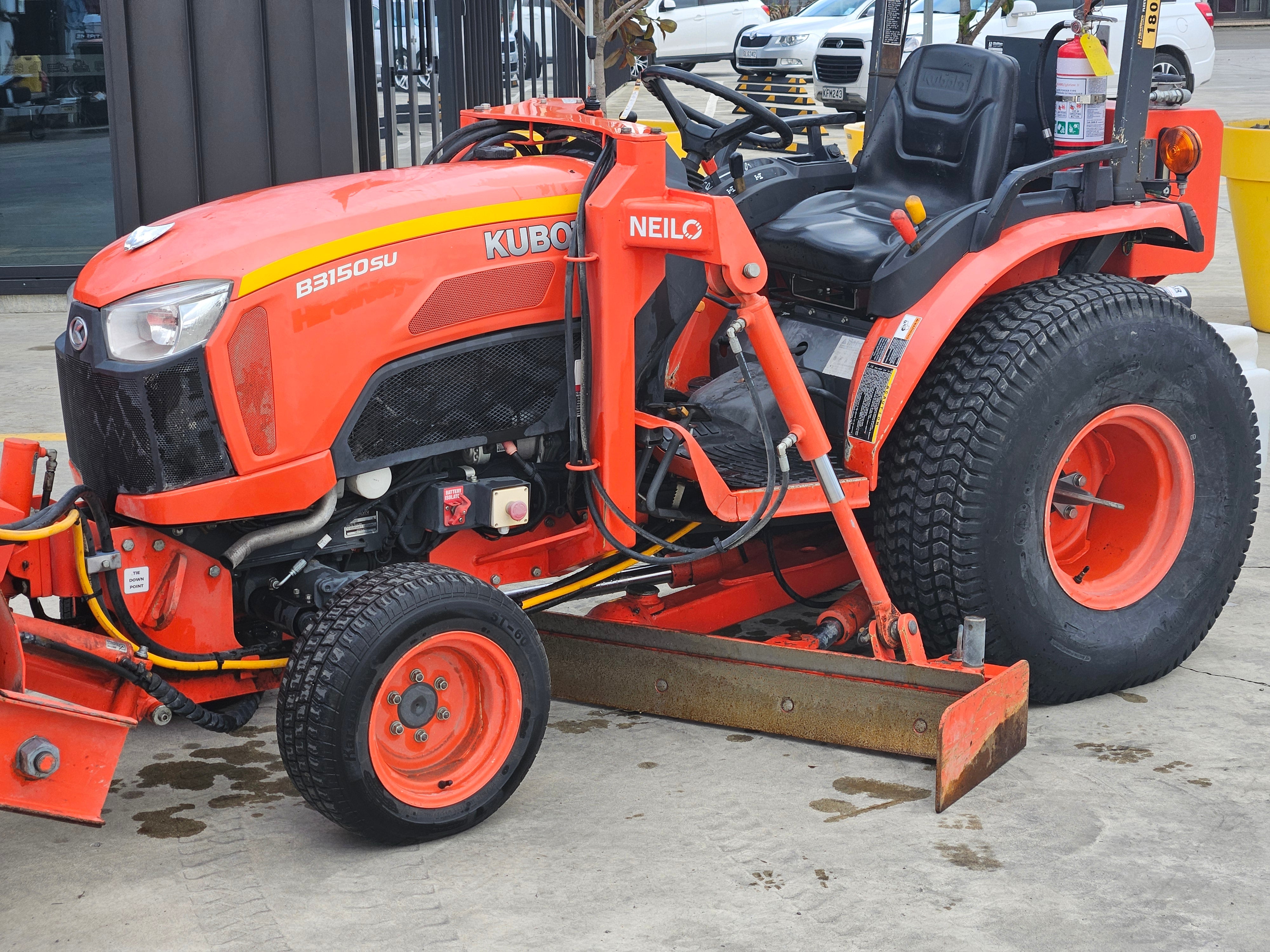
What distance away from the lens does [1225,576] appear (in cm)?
381

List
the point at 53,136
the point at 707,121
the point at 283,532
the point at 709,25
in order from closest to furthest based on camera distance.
→ the point at 283,532
the point at 707,121
the point at 53,136
the point at 709,25

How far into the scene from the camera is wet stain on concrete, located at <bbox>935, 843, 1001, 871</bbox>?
285 centimetres

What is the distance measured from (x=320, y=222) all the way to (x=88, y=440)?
2.11ft

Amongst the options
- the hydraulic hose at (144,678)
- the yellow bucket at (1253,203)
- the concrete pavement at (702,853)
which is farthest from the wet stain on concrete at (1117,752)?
the yellow bucket at (1253,203)

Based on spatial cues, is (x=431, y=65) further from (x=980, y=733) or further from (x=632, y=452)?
(x=980, y=733)

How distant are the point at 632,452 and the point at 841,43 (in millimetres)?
13477

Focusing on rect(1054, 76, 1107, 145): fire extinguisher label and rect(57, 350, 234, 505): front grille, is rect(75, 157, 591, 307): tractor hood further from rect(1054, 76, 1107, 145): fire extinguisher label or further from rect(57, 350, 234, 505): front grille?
rect(1054, 76, 1107, 145): fire extinguisher label

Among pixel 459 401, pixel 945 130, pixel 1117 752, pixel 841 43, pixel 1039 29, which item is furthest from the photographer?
pixel 841 43

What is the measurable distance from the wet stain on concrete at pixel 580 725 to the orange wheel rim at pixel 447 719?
47cm

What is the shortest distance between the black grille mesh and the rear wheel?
877mm

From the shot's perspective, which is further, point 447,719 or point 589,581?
point 589,581

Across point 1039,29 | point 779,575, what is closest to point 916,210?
point 779,575

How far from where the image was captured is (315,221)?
2963 mm

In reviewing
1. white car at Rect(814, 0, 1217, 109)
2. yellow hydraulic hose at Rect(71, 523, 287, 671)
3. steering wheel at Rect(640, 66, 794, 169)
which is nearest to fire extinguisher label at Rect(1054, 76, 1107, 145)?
steering wheel at Rect(640, 66, 794, 169)
